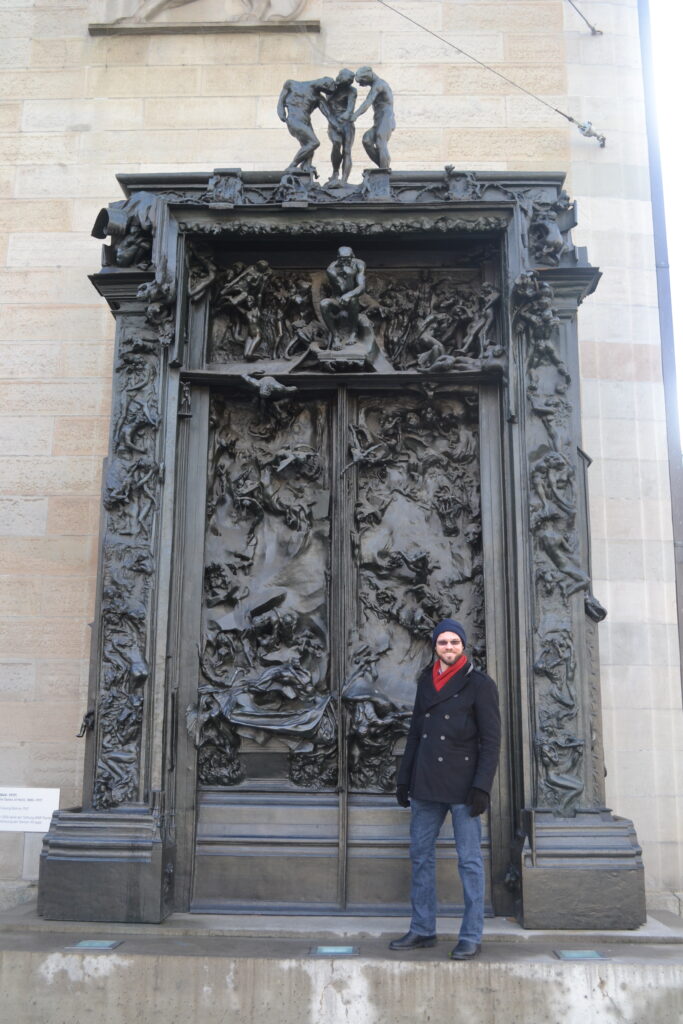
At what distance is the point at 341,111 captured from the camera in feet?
26.1

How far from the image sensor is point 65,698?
8312 mm

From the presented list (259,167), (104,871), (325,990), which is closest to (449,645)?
(325,990)

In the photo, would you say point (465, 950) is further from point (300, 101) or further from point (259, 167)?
point (259, 167)

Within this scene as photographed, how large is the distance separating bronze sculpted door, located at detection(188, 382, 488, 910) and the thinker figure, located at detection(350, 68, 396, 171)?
74.7 inches

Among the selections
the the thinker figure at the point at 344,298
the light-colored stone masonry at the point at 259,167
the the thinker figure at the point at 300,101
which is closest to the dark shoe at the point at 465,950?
the light-colored stone masonry at the point at 259,167

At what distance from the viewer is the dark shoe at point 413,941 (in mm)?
6008

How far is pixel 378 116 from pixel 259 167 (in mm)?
1670

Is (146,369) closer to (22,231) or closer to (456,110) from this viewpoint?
(22,231)

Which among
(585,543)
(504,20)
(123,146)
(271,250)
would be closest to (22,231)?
(123,146)

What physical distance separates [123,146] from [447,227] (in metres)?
3.68

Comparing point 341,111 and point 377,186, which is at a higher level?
point 341,111

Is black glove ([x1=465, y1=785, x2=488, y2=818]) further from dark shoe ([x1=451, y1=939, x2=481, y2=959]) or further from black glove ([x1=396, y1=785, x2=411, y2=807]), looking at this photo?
dark shoe ([x1=451, y1=939, x2=481, y2=959])

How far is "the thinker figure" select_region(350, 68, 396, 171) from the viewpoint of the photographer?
7.81 meters

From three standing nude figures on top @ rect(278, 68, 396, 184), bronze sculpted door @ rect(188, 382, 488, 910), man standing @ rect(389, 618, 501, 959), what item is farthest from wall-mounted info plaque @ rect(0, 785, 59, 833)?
three standing nude figures on top @ rect(278, 68, 396, 184)
